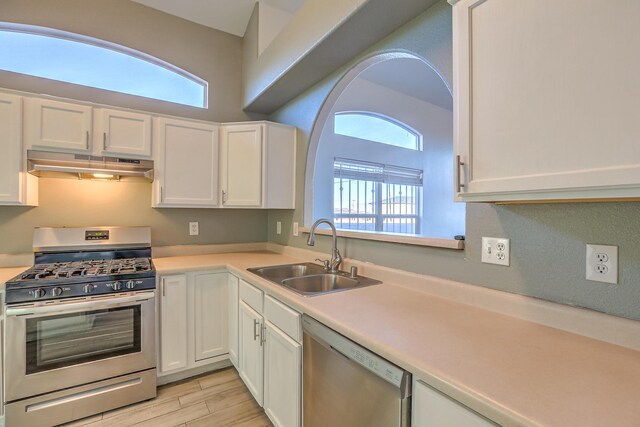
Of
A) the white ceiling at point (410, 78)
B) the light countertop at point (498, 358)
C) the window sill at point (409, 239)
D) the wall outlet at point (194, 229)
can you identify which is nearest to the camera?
the light countertop at point (498, 358)

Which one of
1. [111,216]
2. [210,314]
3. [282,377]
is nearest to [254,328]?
[282,377]

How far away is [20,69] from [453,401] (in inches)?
132

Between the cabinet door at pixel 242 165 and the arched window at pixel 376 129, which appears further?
the arched window at pixel 376 129

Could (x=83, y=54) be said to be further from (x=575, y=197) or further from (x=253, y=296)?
(x=575, y=197)

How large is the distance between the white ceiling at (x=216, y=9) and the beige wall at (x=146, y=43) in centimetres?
6

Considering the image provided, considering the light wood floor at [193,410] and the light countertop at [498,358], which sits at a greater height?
the light countertop at [498,358]

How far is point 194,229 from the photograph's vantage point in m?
2.84

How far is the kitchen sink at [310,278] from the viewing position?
5.83 feet

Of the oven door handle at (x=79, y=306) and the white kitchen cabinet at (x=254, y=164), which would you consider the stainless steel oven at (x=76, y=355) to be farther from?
the white kitchen cabinet at (x=254, y=164)

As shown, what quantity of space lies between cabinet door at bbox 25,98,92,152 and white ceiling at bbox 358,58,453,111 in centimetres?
287

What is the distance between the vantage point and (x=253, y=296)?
186 centimetres

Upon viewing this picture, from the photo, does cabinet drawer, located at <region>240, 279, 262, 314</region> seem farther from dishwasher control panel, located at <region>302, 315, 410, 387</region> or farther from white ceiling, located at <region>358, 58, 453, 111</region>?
white ceiling, located at <region>358, 58, 453, 111</region>

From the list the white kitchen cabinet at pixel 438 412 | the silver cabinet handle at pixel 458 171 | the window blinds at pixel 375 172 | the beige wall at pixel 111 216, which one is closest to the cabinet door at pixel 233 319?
the beige wall at pixel 111 216

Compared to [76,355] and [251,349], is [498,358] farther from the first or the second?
[76,355]
